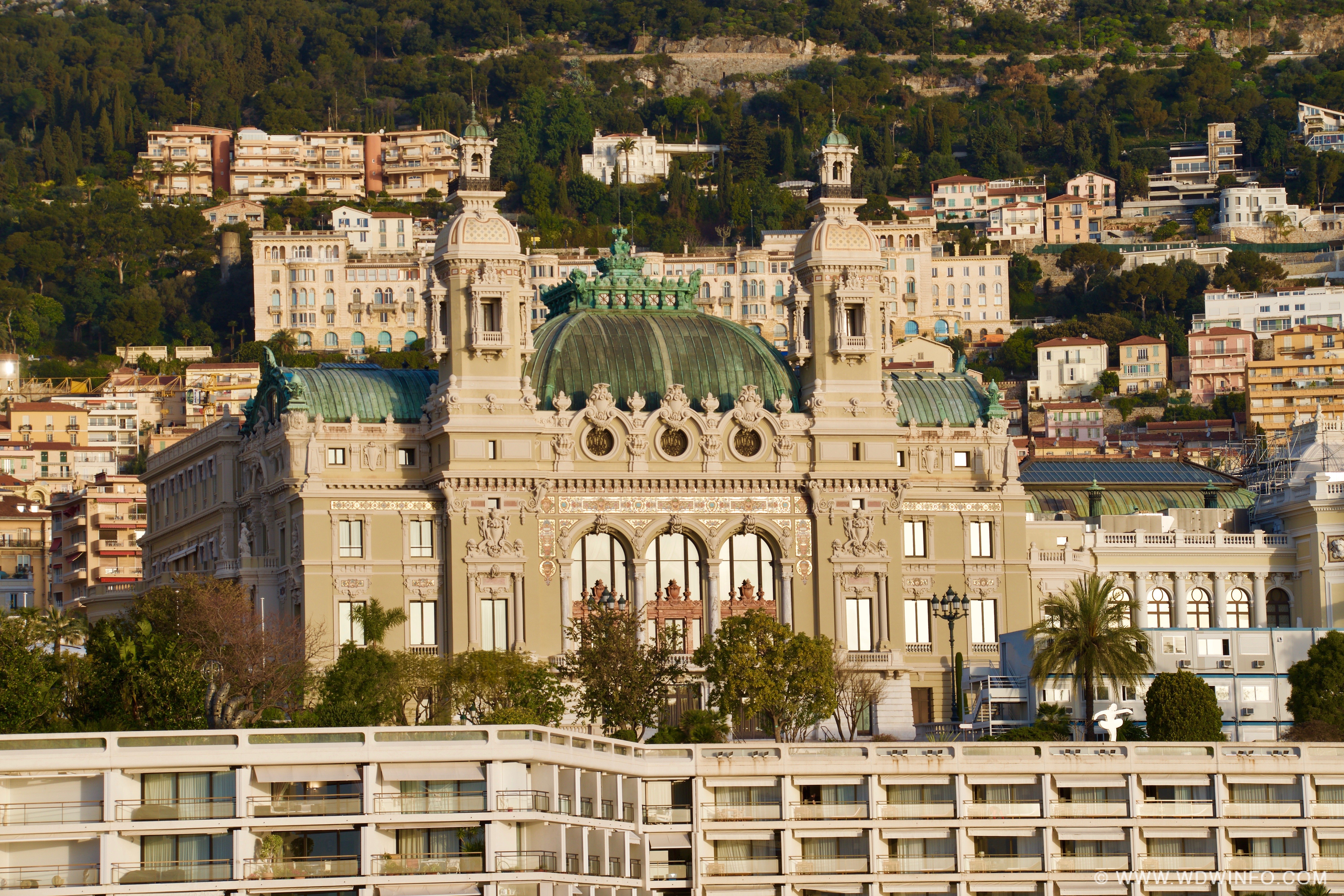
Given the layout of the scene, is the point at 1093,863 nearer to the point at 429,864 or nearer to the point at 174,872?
the point at 429,864

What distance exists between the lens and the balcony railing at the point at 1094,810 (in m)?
98.4

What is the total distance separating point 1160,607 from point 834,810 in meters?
47.6

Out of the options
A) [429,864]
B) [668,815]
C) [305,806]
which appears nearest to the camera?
[305,806]

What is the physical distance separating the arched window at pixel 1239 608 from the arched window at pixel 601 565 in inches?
1225

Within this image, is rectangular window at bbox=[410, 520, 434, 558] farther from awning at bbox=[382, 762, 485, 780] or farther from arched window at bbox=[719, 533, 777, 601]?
awning at bbox=[382, 762, 485, 780]

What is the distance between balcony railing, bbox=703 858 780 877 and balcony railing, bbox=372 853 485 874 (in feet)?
29.5

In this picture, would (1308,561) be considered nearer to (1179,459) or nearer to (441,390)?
(1179,459)

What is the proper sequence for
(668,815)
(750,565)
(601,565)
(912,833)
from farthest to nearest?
(750,565) < (601,565) < (912,833) < (668,815)

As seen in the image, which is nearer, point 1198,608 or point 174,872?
point 174,872

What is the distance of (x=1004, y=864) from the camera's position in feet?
320

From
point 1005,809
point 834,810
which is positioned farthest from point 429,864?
point 1005,809

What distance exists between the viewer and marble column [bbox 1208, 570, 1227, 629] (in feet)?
462


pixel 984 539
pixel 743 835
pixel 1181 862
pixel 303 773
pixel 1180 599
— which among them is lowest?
pixel 1181 862

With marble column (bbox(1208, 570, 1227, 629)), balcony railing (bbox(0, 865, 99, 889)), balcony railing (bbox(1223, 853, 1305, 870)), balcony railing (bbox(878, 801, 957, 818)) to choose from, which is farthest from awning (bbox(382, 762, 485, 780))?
marble column (bbox(1208, 570, 1227, 629))
